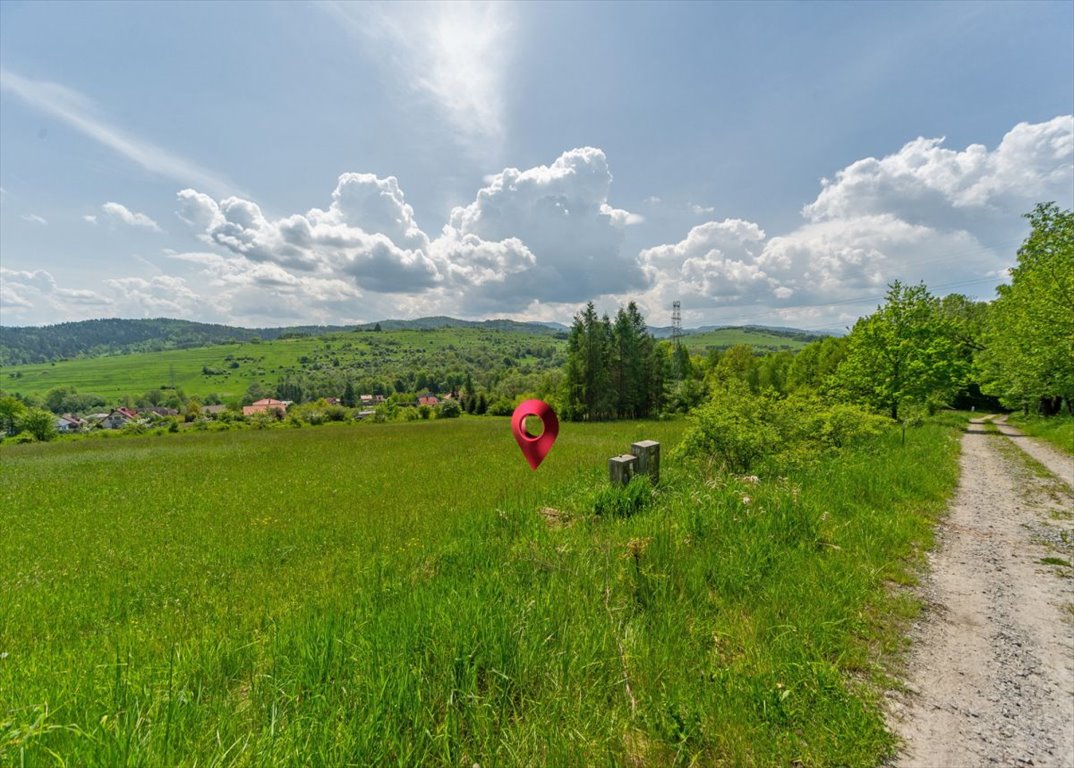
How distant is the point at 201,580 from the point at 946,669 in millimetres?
9554

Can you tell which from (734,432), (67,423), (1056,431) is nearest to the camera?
(734,432)

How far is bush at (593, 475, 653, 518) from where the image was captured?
657 cm

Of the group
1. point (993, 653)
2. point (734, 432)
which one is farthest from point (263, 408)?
point (993, 653)

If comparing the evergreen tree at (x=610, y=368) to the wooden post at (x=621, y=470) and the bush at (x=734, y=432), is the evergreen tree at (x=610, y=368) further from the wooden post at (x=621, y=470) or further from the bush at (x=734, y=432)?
the wooden post at (x=621, y=470)

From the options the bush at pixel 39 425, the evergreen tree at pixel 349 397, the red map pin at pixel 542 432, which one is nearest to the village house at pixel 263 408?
the evergreen tree at pixel 349 397

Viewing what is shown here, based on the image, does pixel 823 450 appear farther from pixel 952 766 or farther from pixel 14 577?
pixel 14 577

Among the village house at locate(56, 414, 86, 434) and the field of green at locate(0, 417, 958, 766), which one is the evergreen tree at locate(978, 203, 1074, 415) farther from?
the village house at locate(56, 414, 86, 434)

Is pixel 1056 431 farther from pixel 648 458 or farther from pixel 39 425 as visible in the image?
pixel 39 425

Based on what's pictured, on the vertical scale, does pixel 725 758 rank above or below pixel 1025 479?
above

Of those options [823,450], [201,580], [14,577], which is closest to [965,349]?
[823,450]

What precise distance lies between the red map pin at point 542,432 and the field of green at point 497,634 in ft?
4.50

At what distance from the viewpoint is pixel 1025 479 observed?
11.3 metres

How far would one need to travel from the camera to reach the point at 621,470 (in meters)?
6.92

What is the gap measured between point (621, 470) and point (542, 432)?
9.57 feet
